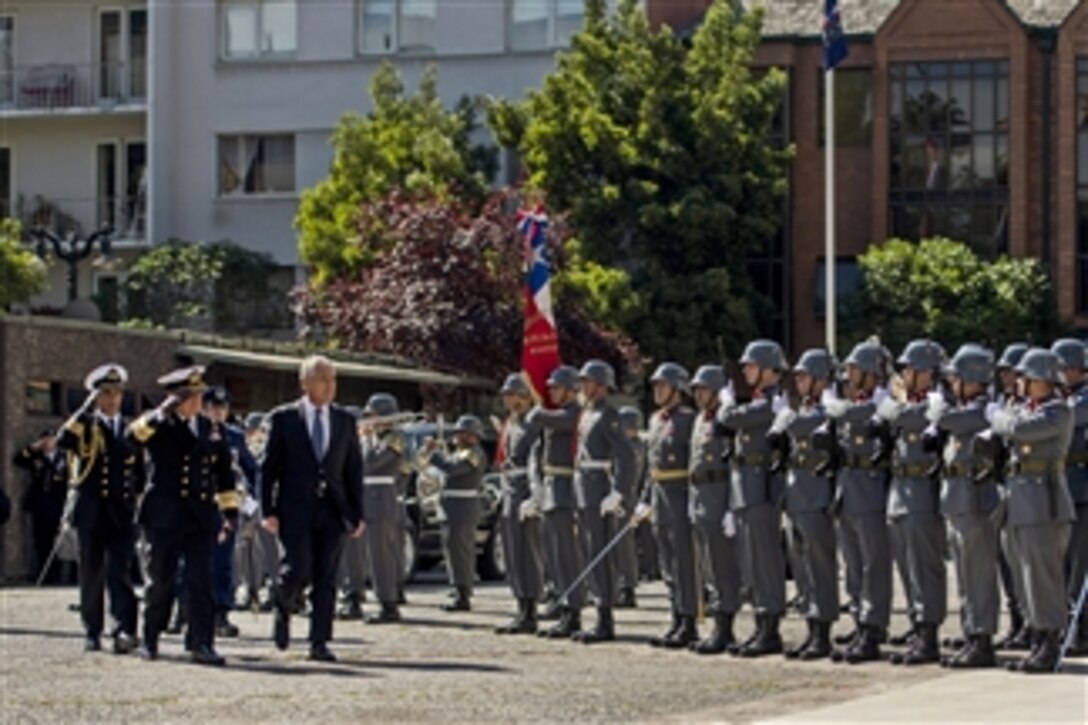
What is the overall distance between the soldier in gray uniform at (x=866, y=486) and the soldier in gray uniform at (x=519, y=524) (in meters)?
3.83

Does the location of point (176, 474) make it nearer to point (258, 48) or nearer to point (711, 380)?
point (711, 380)

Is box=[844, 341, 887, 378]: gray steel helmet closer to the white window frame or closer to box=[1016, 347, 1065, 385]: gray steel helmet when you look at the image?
box=[1016, 347, 1065, 385]: gray steel helmet

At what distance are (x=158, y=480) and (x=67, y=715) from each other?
3738 mm

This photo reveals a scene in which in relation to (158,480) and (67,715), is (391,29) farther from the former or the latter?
(67,715)

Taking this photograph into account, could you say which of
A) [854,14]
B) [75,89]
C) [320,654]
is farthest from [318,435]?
[75,89]

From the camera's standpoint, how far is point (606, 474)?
68.5 ft

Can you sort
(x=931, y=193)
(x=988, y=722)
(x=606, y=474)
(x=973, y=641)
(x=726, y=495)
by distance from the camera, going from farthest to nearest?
(x=931, y=193)
(x=606, y=474)
(x=726, y=495)
(x=973, y=641)
(x=988, y=722)

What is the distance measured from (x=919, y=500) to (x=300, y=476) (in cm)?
428

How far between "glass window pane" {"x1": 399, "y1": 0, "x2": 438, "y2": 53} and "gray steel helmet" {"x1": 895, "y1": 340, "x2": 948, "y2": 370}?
114ft

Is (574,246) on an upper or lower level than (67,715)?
upper

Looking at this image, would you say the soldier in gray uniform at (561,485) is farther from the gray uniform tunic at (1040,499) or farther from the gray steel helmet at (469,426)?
the gray uniform tunic at (1040,499)

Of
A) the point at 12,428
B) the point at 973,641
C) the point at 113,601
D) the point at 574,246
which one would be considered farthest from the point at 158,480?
the point at 574,246

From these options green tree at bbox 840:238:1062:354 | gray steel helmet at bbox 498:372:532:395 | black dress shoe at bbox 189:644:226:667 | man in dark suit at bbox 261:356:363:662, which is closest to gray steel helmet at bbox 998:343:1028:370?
gray steel helmet at bbox 498:372:532:395

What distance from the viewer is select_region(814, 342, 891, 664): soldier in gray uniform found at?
1842 cm
